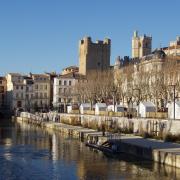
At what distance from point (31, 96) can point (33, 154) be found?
12049 cm

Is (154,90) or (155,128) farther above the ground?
(154,90)

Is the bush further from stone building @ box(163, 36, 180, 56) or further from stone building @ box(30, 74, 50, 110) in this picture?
stone building @ box(30, 74, 50, 110)

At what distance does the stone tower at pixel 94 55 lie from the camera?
179m

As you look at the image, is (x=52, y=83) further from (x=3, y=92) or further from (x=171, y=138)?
(x=171, y=138)

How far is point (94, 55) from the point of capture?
7156 inches

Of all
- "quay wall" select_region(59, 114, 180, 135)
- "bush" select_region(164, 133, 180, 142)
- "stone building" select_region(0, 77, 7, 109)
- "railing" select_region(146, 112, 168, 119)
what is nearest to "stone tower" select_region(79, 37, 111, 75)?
"stone building" select_region(0, 77, 7, 109)

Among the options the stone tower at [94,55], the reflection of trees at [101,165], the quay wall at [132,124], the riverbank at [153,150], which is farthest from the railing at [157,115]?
the stone tower at [94,55]

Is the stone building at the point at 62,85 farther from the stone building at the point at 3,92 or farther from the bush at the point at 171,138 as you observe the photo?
the bush at the point at 171,138

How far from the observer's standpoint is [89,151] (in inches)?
2121

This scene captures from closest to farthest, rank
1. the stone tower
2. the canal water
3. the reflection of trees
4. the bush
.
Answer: the canal water
the reflection of trees
the bush
the stone tower

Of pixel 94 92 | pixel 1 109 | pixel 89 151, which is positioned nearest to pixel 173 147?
pixel 89 151

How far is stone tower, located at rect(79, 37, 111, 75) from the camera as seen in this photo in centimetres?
17907

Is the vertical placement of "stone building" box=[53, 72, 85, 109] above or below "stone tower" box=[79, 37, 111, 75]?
below

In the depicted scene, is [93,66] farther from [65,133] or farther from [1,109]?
[65,133]
